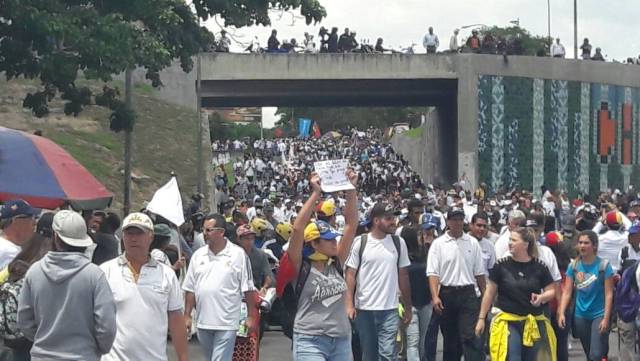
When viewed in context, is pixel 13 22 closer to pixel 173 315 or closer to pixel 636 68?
pixel 173 315

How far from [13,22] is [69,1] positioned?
4.28 feet

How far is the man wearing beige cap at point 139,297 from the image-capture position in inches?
300

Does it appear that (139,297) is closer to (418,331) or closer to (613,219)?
(418,331)

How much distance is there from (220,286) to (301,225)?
168cm

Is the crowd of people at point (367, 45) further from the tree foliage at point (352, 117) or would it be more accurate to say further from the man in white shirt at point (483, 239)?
the tree foliage at point (352, 117)

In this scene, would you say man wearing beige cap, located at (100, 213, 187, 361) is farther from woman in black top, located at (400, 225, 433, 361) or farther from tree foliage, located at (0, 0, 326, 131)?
tree foliage, located at (0, 0, 326, 131)

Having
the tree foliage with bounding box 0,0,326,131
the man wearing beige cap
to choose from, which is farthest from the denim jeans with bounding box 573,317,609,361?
the tree foliage with bounding box 0,0,326,131

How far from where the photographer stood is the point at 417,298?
12.9m

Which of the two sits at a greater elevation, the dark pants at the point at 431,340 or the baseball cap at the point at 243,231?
the baseball cap at the point at 243,231

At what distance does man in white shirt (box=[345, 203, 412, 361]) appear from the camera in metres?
11.5

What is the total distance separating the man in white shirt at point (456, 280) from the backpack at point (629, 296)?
1504 millimetres

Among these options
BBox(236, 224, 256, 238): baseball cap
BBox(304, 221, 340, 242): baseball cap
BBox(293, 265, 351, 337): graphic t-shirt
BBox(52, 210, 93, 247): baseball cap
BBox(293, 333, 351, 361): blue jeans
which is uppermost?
BBox(52, 210, 93, 247): baseball cap

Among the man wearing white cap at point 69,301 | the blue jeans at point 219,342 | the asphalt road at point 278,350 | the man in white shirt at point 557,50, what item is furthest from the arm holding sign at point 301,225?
the man in white shirt at point 557,50

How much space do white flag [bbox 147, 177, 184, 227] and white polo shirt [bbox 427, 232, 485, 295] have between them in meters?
2.53
